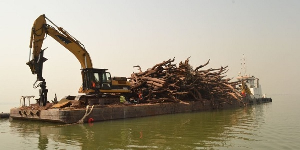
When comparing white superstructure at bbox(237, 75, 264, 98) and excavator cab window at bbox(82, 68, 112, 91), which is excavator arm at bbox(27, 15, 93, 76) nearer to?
excavator cab window at bbox(82, 68, 112, 91)

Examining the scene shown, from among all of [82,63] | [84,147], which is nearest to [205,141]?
[84,147]

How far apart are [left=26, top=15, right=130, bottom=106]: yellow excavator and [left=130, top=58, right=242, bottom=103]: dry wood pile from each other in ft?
17.9

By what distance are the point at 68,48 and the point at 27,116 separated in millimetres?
5831

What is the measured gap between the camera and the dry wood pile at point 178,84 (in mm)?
24688

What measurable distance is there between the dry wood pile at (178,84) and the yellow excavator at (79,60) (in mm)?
5459

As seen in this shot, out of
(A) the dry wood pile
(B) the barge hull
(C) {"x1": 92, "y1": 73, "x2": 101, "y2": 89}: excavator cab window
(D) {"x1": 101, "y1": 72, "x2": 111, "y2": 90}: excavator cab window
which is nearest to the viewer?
(B) the barge hull

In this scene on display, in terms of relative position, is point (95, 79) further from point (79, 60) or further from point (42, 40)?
point (42, 40)

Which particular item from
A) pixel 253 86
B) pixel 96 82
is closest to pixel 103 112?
pixel 96 82

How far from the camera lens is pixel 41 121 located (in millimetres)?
18562

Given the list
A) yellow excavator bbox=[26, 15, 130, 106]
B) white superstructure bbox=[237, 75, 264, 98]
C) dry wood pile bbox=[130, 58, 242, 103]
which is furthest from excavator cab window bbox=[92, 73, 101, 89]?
white superstructure bbox=[237, 75, 264, 98]

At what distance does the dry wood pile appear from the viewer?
972 inches

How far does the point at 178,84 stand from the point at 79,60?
34.0ft

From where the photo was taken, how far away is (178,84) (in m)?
26.0

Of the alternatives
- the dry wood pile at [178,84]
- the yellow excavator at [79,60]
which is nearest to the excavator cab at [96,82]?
the yellow excavator at [79,60]
